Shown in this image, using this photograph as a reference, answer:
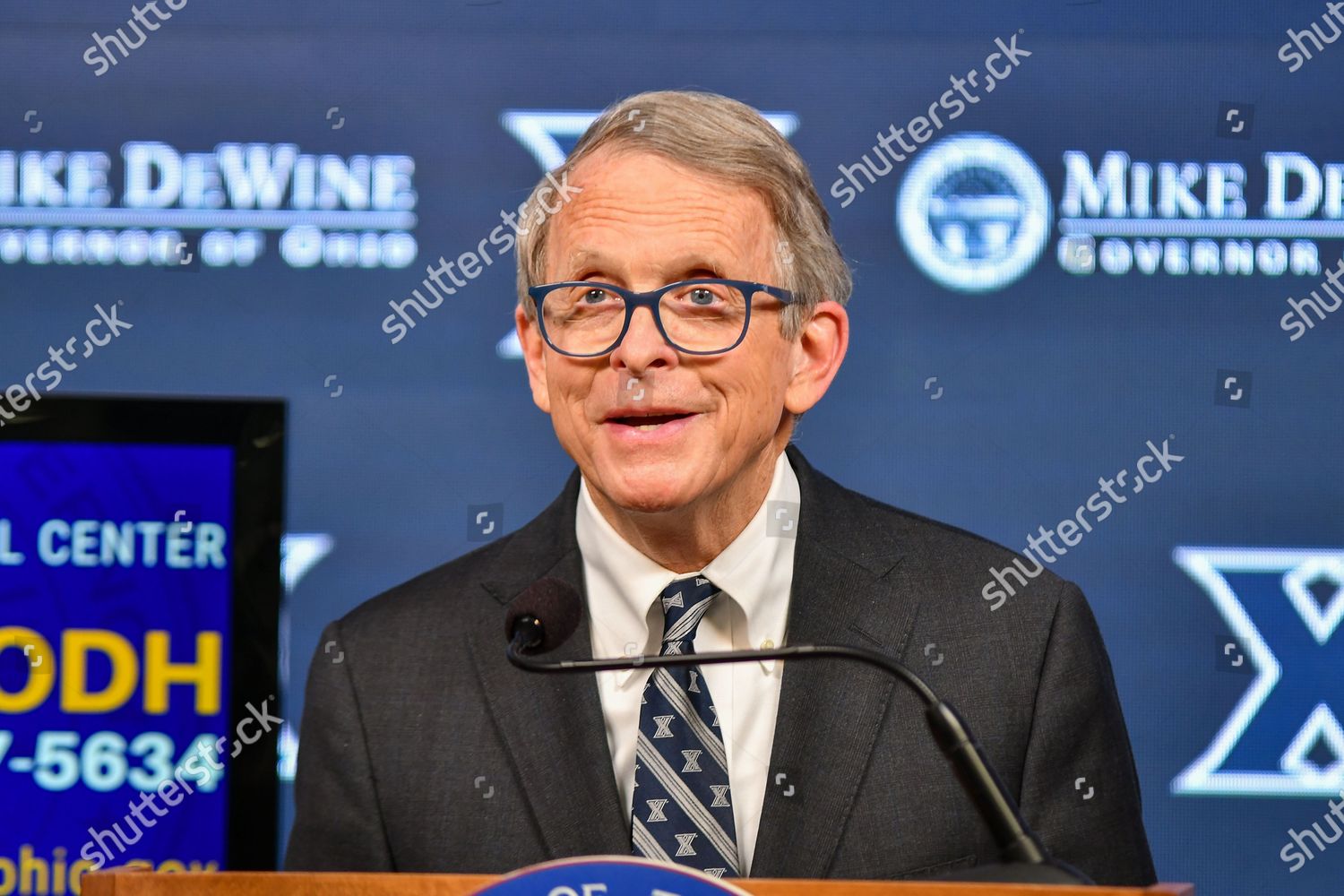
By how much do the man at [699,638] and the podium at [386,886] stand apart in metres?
0.53

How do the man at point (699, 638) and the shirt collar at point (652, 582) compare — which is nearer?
the man at point (699, 638)

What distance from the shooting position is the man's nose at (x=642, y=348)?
147cm

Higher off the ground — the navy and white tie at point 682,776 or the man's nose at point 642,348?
the man's nose at point 642,348

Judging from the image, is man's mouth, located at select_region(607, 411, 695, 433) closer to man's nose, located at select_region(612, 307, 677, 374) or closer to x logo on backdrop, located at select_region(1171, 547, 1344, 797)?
man's nose, located at select_region(612, 307, 677, 374)

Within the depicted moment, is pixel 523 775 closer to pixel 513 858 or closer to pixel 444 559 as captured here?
pixel 513 858

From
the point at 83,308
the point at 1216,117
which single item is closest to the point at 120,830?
the point at 83,308

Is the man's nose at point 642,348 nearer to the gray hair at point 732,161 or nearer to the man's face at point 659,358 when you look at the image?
the man's face at point 659,358

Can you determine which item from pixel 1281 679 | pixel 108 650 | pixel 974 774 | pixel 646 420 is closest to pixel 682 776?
pixel 646 420

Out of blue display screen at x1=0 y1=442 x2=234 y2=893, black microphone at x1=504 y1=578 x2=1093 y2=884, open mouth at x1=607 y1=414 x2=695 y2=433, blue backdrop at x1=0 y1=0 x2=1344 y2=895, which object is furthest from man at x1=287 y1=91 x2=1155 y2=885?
blue backdrop at x1=0 y1=0 x2=1344 y2=895

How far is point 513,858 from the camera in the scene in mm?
1530

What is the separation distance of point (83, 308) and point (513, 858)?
1.60 metres

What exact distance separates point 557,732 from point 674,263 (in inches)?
20.1

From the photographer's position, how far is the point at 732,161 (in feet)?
5.12

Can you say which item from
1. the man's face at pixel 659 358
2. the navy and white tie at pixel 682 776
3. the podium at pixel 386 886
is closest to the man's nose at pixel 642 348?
the man's face at pixel 659 358
